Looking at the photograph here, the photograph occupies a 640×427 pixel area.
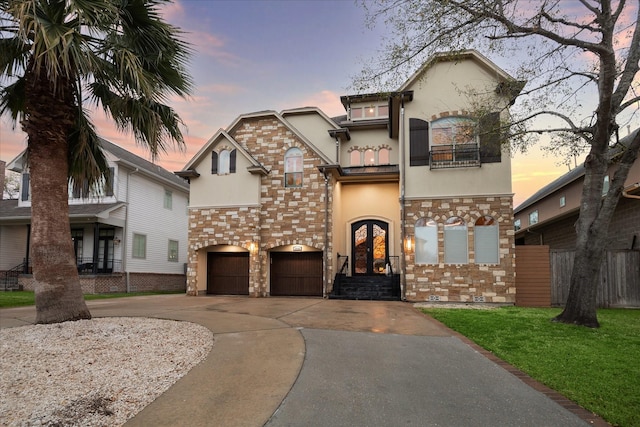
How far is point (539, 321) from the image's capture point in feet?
29.6

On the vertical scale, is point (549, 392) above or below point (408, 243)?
below

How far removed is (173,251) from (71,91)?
1672cm

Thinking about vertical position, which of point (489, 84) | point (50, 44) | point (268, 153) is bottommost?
point (50, 44)

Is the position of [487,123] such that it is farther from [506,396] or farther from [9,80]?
[9,80]

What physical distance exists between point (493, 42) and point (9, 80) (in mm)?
10224

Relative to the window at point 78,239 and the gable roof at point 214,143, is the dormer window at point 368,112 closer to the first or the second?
the gable roof at point 214,143

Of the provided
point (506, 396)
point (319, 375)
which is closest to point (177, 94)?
point (319, 375)

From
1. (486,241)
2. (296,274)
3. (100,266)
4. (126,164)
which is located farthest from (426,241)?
(100,266)

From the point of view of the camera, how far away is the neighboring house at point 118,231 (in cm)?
1825

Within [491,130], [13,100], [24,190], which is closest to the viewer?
[13,100]

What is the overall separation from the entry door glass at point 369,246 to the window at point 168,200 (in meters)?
11.7

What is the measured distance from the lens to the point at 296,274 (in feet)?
54.6

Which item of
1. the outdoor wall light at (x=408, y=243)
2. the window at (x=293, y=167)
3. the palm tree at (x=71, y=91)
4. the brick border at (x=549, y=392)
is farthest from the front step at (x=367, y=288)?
the palm tree at (x=71, y=91)

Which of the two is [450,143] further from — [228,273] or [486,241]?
[228,273]
